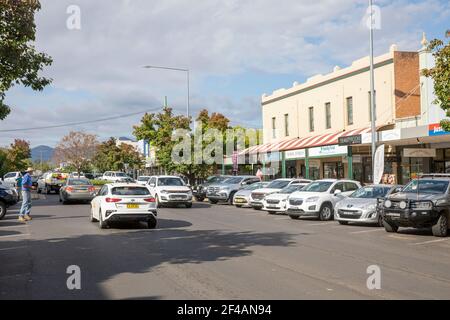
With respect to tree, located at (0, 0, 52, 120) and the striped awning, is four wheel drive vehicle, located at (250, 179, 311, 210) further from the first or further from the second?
tree, located at (0, 0, 52, 120)

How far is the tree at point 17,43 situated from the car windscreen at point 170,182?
14951 mm

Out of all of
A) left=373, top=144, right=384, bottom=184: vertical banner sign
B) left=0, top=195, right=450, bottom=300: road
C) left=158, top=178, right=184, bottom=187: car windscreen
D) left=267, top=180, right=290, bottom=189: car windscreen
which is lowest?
left=0, top=195, right=450, bottom=300: road

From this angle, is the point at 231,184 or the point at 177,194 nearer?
the point at 177,194

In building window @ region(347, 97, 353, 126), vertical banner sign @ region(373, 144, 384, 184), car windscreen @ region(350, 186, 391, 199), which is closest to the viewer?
car windscreen @ region(350, 186, 391, 199)

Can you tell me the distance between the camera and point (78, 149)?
85.6m

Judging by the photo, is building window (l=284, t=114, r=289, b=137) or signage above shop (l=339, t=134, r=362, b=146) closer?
signage above shop (l=339, t=134, r=362, b=146)

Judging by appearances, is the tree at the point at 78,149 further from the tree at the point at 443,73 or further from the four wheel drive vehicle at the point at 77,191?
the tree at the point at 443,73

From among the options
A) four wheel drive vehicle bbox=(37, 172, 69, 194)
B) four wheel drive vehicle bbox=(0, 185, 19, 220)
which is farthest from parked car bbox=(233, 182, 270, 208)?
four wheel drive vehicle bbox=(37, 172, 69, 194)

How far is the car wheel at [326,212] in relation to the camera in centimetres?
Answer: 1953

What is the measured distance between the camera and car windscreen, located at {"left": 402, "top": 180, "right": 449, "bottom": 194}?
15438 millimetres

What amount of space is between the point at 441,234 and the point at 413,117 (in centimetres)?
1252

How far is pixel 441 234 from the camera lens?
1462cm

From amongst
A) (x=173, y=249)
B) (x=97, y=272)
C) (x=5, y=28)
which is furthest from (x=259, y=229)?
(x=5, y=28)
